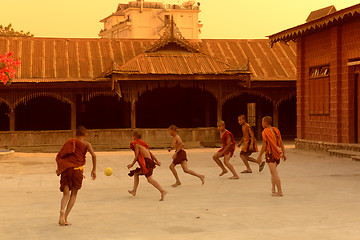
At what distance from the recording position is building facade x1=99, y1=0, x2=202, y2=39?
102938 mm

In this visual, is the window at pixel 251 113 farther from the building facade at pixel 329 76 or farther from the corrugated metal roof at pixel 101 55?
the building facade at pixel 329 76

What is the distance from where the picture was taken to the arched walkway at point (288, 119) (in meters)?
30.4

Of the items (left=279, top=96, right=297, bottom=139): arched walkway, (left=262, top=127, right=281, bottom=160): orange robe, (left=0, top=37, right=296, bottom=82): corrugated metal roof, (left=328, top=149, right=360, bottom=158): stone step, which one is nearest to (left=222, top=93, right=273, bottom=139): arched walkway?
(left=279, top=96, right=297, bottom=139): arched walkway

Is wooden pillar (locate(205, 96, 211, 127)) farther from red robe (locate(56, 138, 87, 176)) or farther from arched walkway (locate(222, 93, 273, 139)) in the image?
red robe (locate(56, 138, 87, 176))

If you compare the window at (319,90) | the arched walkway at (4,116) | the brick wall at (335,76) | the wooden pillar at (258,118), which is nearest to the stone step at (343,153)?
the brick wall at (335,76)

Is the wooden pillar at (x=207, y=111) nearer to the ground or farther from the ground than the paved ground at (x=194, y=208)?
farther from the ground

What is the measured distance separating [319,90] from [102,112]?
11.0 m

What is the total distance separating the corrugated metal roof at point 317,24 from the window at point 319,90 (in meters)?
1.47

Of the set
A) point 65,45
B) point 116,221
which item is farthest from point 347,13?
point 65,45

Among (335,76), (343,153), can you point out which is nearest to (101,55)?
(335,76)

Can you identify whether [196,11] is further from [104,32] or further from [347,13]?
[347,13]

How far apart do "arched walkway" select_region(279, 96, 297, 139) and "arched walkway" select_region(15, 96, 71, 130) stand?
34.6 feet

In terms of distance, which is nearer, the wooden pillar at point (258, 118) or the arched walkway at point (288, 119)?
the wooden pillar at point (258, 118)

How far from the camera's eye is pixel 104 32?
11494 centimetres
